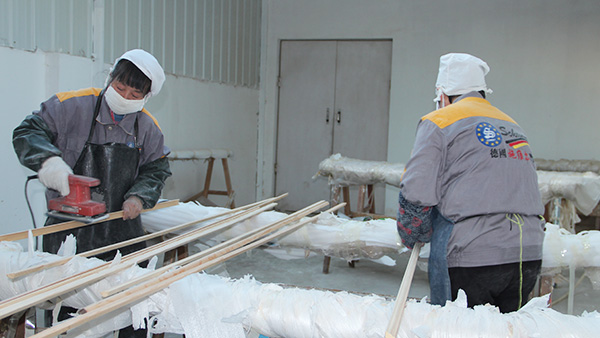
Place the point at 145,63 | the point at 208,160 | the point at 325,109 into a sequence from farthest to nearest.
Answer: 1. the point at 325,109
2. the point at 208,160
3. the point at 145,63

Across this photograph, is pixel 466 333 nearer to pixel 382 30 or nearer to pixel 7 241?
pixel 7 241

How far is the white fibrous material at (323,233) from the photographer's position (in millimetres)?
2596

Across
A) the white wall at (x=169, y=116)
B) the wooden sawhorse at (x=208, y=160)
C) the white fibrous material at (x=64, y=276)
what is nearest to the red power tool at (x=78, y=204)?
the white fibrous material at (x=64, y=276)

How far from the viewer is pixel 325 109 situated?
6773 millimetres

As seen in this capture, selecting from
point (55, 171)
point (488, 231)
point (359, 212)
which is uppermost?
point (55, 171)

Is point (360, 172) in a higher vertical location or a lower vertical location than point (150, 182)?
lower

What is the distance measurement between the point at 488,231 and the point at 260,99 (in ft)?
18.3

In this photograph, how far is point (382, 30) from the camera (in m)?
6.45

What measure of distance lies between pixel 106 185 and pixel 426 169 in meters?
1.38

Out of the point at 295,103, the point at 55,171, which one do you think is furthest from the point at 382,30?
the point at 55,171

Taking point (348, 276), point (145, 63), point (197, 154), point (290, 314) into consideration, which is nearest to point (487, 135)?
point (290, 314)

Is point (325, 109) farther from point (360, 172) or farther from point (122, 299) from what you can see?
point (122, 299)

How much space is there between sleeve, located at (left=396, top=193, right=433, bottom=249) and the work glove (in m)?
1.16

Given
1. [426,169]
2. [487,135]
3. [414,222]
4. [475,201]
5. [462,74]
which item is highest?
[462,74]
